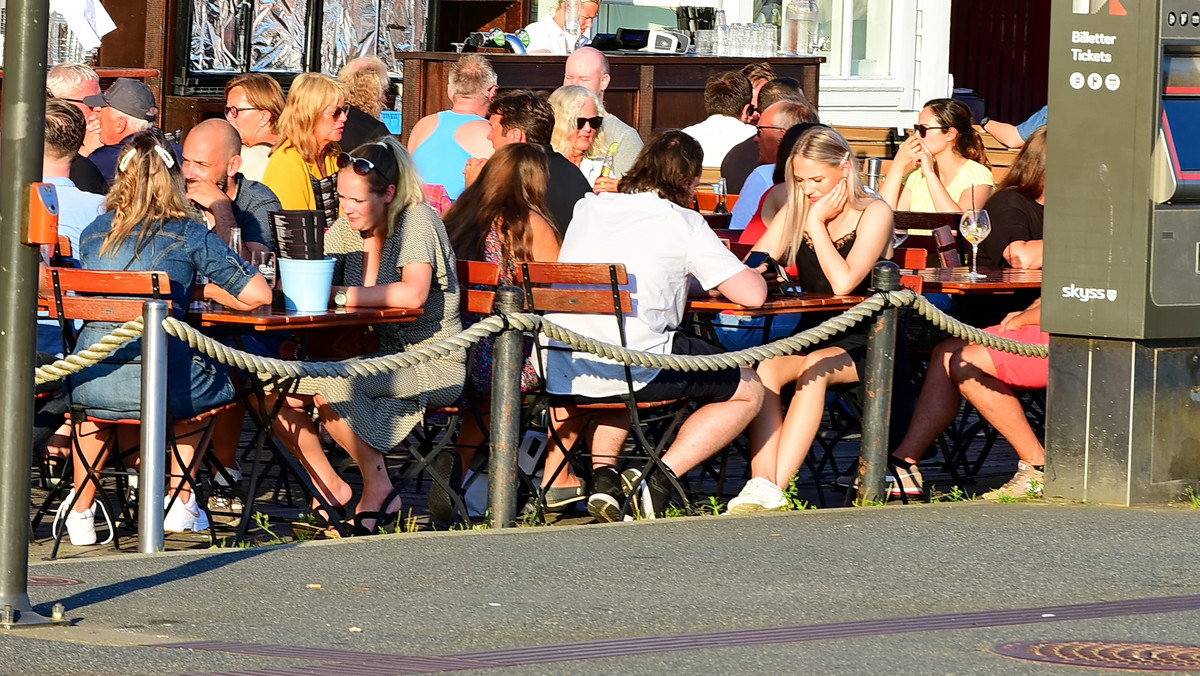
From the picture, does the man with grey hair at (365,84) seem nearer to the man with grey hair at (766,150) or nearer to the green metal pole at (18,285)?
the man with grey hair at (766,150)

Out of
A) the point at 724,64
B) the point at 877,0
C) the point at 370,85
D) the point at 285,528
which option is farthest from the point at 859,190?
the point at 877,0

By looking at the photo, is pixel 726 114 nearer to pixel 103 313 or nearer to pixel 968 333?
pixel 968 333

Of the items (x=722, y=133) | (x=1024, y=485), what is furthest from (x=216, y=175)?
(x=722, y=133)

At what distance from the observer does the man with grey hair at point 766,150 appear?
33.8ft

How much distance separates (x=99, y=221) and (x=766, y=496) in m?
2.87

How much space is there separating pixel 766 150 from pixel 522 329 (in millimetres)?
3724

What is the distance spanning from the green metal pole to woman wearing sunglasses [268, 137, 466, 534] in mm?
2323

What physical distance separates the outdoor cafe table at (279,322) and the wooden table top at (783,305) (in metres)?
1.19

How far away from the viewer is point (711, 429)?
8141 millimetres

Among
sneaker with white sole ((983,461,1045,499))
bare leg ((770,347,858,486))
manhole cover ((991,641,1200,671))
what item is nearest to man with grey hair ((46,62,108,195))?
bare leg ((770,347,858,486))

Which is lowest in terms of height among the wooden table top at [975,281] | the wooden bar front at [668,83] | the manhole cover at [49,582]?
the manhole cover at [49,582]

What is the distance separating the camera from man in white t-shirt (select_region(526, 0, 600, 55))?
1559 centimetres

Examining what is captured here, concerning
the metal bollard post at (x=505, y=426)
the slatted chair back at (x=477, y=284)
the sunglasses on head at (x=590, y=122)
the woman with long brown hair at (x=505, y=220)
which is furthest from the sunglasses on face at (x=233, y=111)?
the metal bollard post at (x=505, y=426)

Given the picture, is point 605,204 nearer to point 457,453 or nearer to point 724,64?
point 457,453
